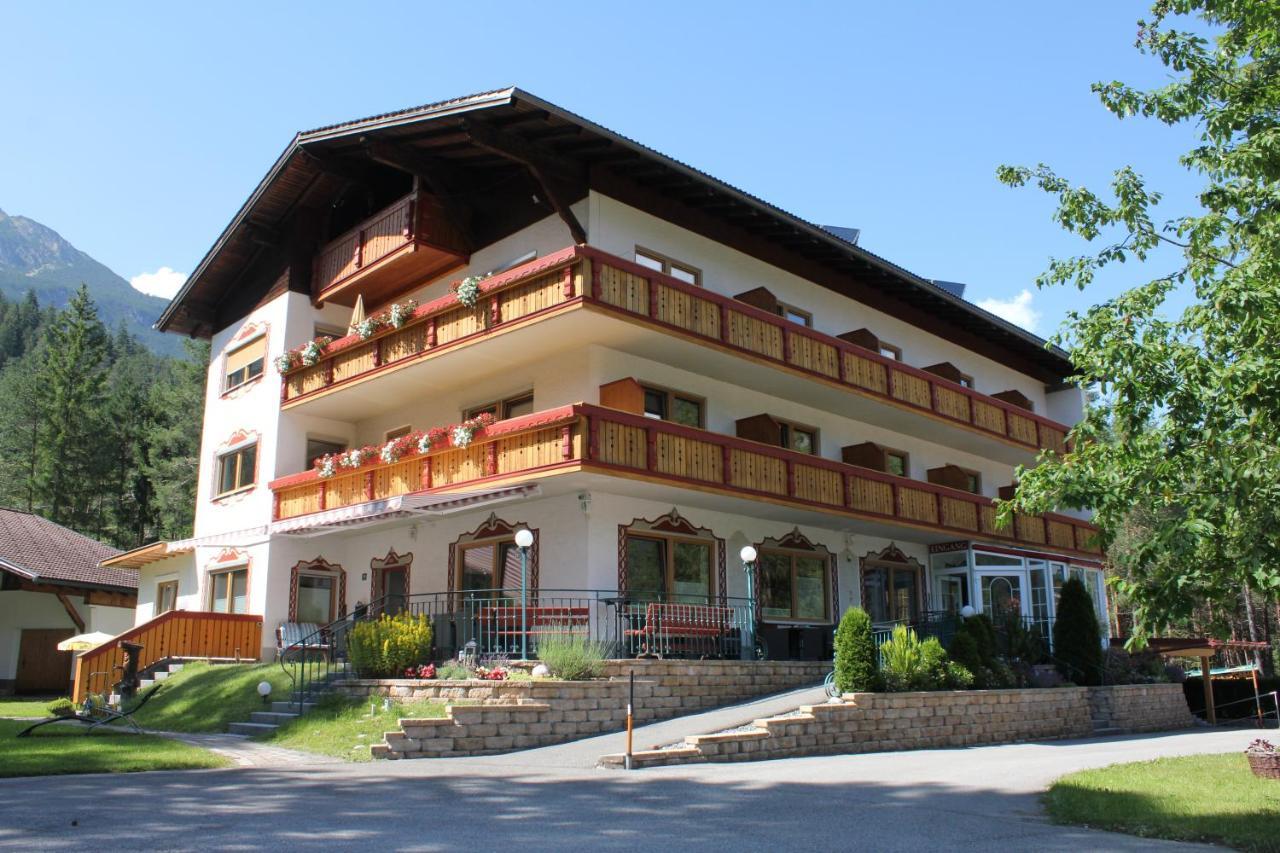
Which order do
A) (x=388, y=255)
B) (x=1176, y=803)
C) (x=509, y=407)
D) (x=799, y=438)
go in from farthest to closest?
(x=799, y=438) < (x=388, y=255) < (x=509, y=407) < (x=1176, y=803)

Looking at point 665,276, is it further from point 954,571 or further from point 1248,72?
point 954,571

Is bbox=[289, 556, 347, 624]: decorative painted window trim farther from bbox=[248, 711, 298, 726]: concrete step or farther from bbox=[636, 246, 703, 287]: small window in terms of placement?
bbox=[636, 246, 703, 287]: small window

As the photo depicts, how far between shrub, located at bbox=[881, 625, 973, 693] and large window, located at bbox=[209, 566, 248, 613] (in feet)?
47.4

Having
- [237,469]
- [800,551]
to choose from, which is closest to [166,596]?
[237,469]

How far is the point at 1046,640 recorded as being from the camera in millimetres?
24844

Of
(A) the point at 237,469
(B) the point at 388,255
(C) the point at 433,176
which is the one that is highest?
(C) the point at 433,176

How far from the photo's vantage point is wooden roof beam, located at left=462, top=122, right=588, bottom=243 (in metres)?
19.8

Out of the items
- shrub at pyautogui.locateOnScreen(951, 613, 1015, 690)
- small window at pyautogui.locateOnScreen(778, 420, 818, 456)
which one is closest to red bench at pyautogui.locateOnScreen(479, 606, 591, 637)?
shrub at pyautogui.locateOnScreen(951, 613, 1015, 690)

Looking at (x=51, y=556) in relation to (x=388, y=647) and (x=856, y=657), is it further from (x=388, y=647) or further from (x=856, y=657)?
(x=856, y=657)

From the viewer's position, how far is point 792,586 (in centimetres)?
2348

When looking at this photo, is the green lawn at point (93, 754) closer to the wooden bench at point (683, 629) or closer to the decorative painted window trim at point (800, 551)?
the wooden bench at point (683, 629)

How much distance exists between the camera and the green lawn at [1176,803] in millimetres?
9328

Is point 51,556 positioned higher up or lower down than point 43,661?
higher up

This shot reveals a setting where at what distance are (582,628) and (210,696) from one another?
7043 mm
